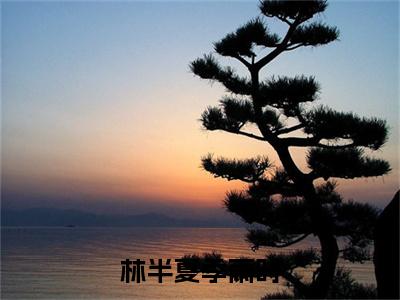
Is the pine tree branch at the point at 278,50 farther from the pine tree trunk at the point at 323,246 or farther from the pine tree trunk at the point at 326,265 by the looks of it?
the pine tree trunk at the point at 326,265

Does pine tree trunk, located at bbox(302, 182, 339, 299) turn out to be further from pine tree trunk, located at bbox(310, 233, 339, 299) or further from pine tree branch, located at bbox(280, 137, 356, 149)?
pine tree branch, located at bbox(280, 137, 356, 149)

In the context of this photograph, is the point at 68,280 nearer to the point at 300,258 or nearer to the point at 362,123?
the point at 300,258

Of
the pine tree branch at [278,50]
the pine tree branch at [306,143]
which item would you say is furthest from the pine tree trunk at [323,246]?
the pine tree branch at [278,50]

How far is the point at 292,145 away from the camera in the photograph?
6.86 meters

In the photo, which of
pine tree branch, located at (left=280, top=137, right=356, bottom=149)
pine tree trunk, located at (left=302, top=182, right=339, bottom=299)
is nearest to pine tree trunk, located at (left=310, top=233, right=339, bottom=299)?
pine tree trunk, located at (left=302, top=182, right=339, bottom=299)

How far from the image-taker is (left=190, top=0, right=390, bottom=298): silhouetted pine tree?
6477 millimetres

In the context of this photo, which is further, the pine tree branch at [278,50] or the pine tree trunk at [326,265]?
the pine tree branch at [278,50]

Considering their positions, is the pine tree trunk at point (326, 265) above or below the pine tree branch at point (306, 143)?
below

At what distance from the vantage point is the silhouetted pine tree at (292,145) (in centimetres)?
648

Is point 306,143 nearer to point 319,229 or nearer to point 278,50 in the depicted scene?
point 319,229

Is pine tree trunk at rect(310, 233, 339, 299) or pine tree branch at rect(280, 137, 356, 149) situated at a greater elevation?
pine tree branch at rect(280, 137, 356, 149)

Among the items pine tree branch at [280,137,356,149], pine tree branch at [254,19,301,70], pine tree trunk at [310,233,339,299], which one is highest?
pine tree branch at [254,19,301,70]

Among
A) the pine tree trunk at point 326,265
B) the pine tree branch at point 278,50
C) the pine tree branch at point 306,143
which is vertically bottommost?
the pine tree trunk at point 326,265

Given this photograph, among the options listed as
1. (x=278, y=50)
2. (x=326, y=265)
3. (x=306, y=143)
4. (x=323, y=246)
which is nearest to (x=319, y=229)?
(x=323, y=246)
